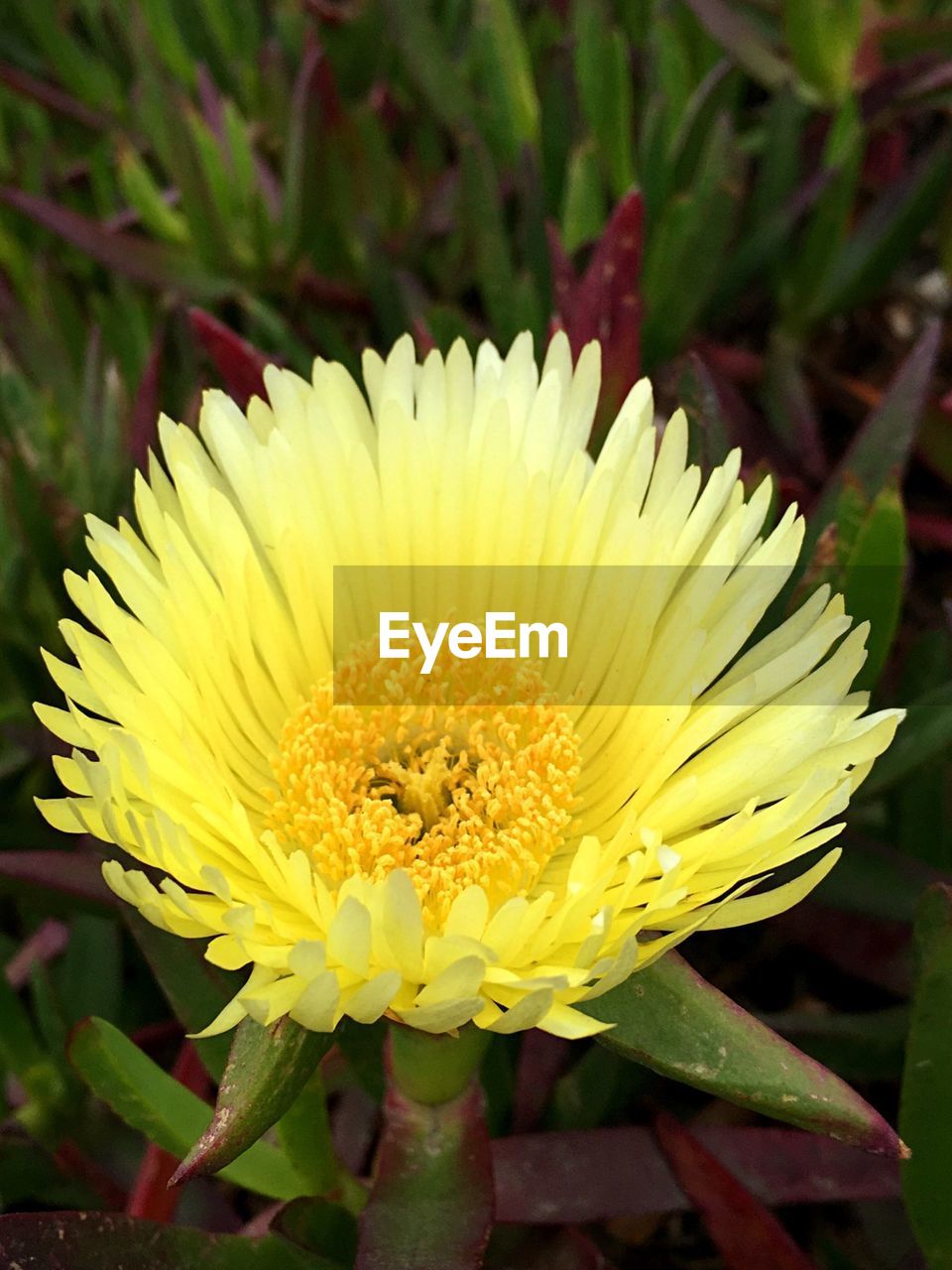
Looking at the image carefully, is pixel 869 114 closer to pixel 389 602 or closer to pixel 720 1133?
pixel 389 602

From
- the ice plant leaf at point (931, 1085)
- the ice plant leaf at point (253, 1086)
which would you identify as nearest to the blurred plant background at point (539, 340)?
the ice plant leaf at point (931, 1085)

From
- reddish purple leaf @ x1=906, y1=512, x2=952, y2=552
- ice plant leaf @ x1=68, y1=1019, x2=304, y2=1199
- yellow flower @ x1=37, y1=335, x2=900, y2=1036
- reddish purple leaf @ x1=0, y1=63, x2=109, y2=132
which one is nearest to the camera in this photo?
yellow flower @ x1=37, y1=335, x2=900, y2=1036

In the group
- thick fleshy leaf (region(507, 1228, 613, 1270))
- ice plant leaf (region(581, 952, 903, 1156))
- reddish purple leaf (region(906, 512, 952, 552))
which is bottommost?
thick fleshy leaf (region(507, 1228, 613, 1270))

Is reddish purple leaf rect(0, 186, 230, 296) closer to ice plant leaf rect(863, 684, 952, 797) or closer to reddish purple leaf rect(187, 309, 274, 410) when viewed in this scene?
reddish purple leaf rect(187, 309, 274, 410)

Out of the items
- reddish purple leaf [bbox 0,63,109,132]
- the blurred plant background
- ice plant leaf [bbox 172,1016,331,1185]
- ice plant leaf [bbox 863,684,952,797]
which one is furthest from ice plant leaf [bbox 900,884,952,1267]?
reddish purple leaf [bbox 0,63,109,132]

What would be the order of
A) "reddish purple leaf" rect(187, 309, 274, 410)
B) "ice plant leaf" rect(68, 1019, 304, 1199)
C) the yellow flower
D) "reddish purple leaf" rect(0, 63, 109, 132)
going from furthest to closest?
"reddish purple leaf" rect(0, 63, 109, 132), "reddish purple leaf" rect(187, 309, 274, 410), "ice plant leaf" rect(68, 1019, 304, 1199), the yellow flower

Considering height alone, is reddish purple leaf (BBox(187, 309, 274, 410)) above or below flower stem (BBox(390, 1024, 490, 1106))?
above

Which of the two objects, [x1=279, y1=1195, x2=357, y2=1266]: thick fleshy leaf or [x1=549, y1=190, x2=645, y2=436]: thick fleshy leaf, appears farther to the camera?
[x1=549, y1=190, x2=645, y2=436]: thick fleshy leaf

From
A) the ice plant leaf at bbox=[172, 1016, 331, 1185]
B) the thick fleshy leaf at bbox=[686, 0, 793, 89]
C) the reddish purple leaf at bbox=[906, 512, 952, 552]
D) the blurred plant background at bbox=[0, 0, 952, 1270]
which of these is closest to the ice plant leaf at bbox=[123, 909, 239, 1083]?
the blurred plant background at bbox=[0, 0, 952, 1270]
